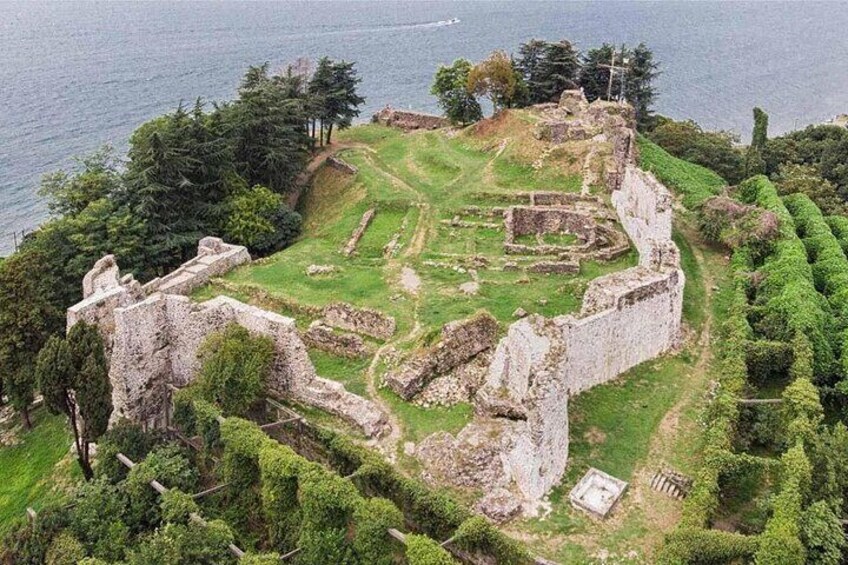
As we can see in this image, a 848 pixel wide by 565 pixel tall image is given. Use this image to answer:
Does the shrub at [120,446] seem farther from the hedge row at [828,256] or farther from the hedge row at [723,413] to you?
the hedge row at [828,256]

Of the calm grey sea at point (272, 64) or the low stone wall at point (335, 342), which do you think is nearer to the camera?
the low stone wall at point (335, 342)

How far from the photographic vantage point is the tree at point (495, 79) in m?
59.1

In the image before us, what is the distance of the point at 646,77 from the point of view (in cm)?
6688

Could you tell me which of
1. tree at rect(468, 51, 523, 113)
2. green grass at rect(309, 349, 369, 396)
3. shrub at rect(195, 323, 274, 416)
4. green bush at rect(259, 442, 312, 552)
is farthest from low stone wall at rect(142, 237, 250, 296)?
tree at rect(468, 51, 523, 113)

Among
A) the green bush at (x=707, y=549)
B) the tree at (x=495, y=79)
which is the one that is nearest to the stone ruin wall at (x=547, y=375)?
the green bush at (x=707, y=549)

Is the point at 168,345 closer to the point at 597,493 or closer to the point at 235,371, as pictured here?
the point at 235,371

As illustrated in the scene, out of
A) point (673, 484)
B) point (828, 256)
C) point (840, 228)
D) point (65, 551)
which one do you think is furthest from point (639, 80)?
point (65, 551)

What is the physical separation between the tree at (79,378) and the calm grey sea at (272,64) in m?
36.6

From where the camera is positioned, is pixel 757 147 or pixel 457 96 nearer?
pixel 757 147

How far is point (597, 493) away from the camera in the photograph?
22641 mm

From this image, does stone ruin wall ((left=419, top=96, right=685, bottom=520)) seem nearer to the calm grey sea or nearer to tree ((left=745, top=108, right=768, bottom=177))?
tree ((left=745, top=108, right=768, bottom=177))

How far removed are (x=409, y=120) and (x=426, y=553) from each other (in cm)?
5317

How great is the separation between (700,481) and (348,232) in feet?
85.3

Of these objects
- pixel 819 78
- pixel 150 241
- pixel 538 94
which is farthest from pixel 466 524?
pixel 819 78
